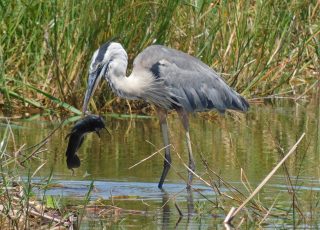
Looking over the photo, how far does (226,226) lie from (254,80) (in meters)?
6.58

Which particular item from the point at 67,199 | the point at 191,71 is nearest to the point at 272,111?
the point at 191,71

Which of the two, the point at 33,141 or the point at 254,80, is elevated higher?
the point at 254,80

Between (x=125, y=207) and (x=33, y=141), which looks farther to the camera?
(x=33, y=141)

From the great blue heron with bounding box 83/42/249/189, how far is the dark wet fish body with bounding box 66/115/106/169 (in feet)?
3.58

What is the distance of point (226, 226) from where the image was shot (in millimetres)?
6258

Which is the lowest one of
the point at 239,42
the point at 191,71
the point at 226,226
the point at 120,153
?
the point at 226,226

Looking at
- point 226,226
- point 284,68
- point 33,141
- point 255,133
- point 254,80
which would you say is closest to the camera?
point 226,226

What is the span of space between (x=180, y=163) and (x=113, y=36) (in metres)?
2.27

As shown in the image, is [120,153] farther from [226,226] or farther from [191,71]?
[226,226]

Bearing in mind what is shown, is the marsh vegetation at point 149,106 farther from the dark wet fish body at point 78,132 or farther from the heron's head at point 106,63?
the heron's head at point 106,63

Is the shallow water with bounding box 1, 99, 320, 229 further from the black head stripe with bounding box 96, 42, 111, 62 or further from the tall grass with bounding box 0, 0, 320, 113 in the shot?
the black head stripe with bounding box 96, 42, 111, 62

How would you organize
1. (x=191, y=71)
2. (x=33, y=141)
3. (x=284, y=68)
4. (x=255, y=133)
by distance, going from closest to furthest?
(x=191, y=71) → (x=33, y=141) → (x=255, y=133) → (x=284, y=68)

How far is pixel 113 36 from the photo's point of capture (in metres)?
11.6

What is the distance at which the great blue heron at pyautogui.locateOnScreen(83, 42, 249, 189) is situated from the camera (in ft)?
29.6
